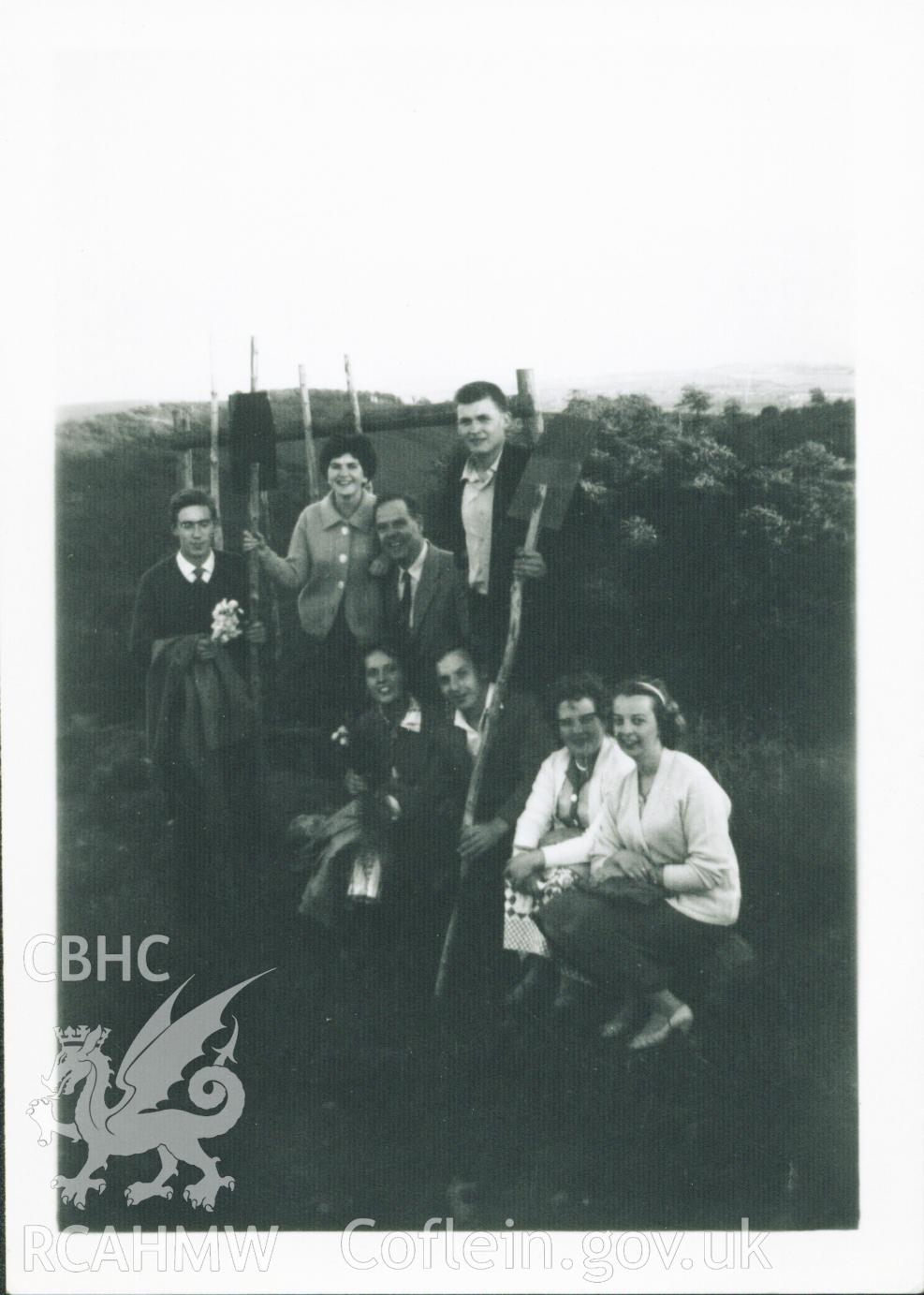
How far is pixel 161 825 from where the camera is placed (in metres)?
3.81

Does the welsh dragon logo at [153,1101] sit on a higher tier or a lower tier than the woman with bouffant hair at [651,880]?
lower

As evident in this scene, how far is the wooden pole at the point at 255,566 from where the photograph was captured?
3.79 m

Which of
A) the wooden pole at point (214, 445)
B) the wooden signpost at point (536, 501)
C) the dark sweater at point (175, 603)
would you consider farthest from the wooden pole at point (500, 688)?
the wooden pole at point (214, 445)

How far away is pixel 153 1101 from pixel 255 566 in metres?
1.81

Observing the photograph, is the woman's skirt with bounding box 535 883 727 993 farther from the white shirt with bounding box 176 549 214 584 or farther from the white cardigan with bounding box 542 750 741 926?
the white shirt with bounding box 176 549 214 584

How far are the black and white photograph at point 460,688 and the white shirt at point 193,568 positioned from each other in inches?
1.1

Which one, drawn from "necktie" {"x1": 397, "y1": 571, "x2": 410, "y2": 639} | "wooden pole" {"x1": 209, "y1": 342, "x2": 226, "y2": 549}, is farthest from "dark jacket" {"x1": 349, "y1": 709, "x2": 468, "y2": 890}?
"wooden pole" {"x1": 209, "y1": 342, "x2": 226, "y2": 549}

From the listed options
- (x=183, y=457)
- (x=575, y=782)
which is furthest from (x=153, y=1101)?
(x=183, y=457)

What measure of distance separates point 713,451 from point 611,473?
0.36 m

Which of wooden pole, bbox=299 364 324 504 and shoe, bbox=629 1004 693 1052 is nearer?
shoe, bbox=629 1004 693 1052

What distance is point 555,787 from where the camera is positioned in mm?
3738

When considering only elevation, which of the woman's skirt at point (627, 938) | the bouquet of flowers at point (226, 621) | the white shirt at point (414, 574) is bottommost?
the woman's skirt at point (627, 938)

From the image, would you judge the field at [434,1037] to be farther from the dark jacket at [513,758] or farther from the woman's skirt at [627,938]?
the dark jacket at [513,758]

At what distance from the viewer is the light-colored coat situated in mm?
3811
